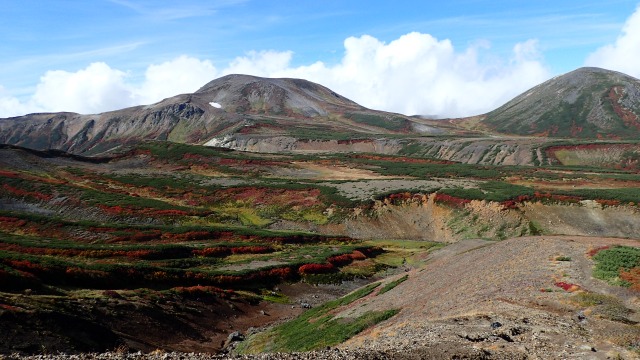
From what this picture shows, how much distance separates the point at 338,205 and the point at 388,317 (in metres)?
58.3

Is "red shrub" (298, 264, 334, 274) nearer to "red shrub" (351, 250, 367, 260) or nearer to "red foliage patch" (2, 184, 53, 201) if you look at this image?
"red shrub" (351, 250, 367, 260)

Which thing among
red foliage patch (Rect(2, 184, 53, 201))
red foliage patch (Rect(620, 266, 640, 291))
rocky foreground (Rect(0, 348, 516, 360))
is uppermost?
red foliage patch (Rect(2, 184, 53, 201))

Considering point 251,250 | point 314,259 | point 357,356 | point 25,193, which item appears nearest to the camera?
point 357,356

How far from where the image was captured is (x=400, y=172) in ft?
394

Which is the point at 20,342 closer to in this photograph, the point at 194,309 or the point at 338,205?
the point at 194,309

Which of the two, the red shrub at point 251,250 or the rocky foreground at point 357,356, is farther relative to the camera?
the red shrub at point 251,250

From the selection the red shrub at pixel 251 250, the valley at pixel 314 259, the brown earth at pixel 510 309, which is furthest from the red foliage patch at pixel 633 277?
the red shrub at pixel 251 250

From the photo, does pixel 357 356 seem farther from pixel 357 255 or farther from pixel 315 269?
pixel 357 255

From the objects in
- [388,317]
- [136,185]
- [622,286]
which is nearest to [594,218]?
[622,286]

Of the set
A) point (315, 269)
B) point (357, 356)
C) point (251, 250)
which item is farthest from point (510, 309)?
point (251, 250)

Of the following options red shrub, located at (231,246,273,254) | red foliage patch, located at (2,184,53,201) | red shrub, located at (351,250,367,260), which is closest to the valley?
red shrub, located at (231,246,273,254)

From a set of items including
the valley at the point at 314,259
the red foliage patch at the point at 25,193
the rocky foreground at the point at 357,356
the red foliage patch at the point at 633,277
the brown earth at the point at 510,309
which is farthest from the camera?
the red foliage patch at the point at 25,193

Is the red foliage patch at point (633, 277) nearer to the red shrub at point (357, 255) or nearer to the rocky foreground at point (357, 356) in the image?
the rocky foreground at point (357, 356)

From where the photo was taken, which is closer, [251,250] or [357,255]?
[251,250]
